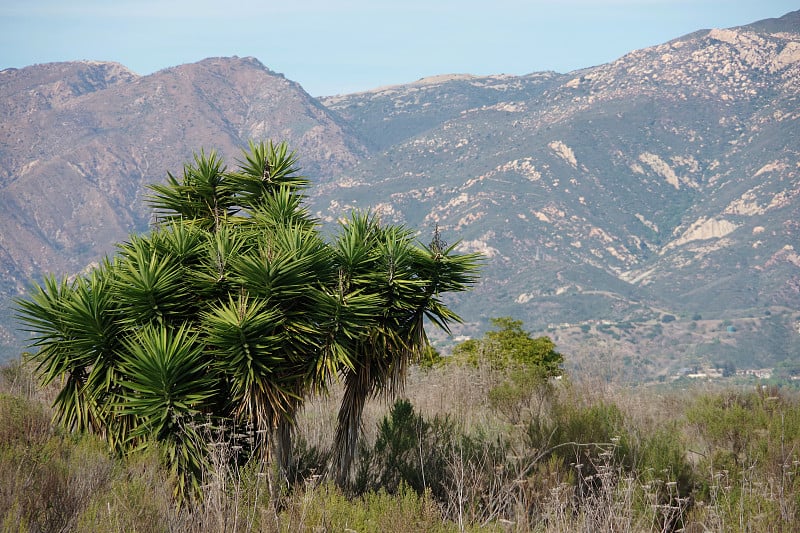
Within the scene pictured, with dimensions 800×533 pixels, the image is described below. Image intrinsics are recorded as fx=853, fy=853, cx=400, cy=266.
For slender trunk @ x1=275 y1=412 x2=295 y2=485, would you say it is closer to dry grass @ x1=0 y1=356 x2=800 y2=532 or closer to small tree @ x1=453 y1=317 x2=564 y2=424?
dry grass @ x1=0 y1=356 x2=800 y2=532

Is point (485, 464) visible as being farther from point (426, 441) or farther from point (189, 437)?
point (189, 437)

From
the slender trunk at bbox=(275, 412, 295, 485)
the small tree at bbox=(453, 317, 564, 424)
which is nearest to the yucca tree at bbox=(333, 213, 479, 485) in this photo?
the slender trunk at bbox=(275, 412, 295, 485)

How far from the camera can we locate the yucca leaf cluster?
28.4 ft

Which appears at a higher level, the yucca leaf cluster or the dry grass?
the yucca leaf cluster

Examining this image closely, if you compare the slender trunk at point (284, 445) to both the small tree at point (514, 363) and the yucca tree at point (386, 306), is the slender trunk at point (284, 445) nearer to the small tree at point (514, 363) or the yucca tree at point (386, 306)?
the yucca tree at point (386, 306)

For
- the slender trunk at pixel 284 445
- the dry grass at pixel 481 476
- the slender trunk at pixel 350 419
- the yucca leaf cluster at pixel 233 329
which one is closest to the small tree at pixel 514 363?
the dry grass at pixel 481 476

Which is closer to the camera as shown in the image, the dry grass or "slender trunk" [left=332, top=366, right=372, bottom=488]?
the dry grass

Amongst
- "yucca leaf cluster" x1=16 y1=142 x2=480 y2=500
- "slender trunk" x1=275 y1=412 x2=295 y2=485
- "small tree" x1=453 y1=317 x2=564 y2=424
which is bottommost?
"small tree" x1=453 y1=317 x2=564 y2=424

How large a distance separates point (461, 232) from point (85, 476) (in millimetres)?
171921

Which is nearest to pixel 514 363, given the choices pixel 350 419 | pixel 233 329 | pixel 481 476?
pixel 350 419

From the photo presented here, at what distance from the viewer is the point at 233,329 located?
27.6 feet

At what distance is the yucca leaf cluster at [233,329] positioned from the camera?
865 centimetres

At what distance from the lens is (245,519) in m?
6.90

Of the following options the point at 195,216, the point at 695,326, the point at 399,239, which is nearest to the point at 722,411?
the point at 399,239
